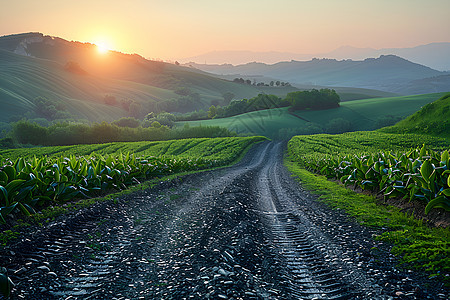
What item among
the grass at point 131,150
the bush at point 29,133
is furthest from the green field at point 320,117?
the bush at point 29,133

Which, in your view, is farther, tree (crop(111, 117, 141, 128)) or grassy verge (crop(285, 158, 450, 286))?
tree (crop(111, 117, 141, 128))

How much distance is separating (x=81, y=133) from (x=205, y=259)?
64601mm

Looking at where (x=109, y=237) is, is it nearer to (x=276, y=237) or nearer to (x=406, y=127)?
(x=276, y=237)

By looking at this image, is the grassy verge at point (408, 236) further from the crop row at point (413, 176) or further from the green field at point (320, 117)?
the green field at point (320, 117)

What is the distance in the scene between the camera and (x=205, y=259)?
449 centimetres

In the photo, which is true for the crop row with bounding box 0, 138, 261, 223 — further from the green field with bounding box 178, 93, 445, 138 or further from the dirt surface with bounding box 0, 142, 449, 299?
the green field with bounding box 178, 93, 445, 138

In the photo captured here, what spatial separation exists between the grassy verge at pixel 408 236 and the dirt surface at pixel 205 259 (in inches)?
9.9

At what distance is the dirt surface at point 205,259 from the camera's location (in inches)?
137

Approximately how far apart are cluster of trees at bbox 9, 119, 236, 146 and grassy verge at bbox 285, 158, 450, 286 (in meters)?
62.4

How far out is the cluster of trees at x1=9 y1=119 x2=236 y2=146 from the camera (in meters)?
55.4

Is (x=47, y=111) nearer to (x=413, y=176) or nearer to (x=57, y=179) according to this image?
(x=57, y=179)

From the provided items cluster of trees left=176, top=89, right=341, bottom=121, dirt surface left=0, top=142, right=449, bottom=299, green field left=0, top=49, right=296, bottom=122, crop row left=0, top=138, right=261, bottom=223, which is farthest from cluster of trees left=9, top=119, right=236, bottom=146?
dirt surface left=0, top=142, right=449, bottom=299

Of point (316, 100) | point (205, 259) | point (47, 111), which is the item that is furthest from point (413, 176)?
point (47, 111)

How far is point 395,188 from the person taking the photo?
758 cm
